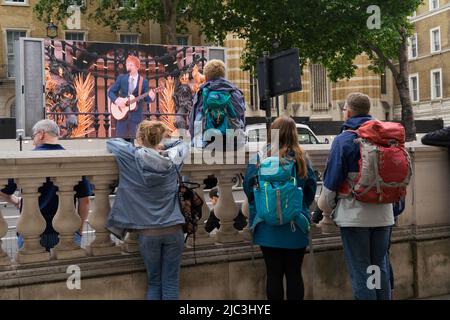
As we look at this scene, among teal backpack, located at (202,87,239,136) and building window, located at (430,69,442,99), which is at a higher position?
building window, located at (430,69,442,99)

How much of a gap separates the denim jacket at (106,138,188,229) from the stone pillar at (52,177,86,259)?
0.32 metres

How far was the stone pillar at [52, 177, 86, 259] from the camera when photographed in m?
4.39

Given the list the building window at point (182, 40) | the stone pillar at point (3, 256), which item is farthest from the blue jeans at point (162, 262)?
the building window at point (182, 40)

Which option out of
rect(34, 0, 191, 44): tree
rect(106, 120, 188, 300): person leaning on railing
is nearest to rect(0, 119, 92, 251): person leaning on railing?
rect(106, 120, 188, 300): person leaning on railing

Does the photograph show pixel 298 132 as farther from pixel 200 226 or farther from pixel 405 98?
pixel 405 98

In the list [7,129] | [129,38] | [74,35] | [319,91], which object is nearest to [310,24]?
[7,129]

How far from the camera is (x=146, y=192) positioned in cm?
420

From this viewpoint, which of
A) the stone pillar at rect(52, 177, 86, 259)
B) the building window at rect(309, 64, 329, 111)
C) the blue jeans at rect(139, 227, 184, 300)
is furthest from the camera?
the building window at rect(309, 64, 329, 111)

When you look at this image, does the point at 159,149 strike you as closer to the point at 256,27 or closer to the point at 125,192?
the point at 125,192

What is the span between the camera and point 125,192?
4.24 metres

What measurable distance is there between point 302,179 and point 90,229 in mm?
1734

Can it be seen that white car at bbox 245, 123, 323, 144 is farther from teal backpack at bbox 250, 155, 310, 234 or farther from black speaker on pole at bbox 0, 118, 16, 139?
teal backpack at bbox 250, 155, 310, 234

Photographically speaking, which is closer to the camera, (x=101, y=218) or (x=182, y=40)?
(x=101, y=218)

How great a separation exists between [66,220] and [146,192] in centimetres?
68
